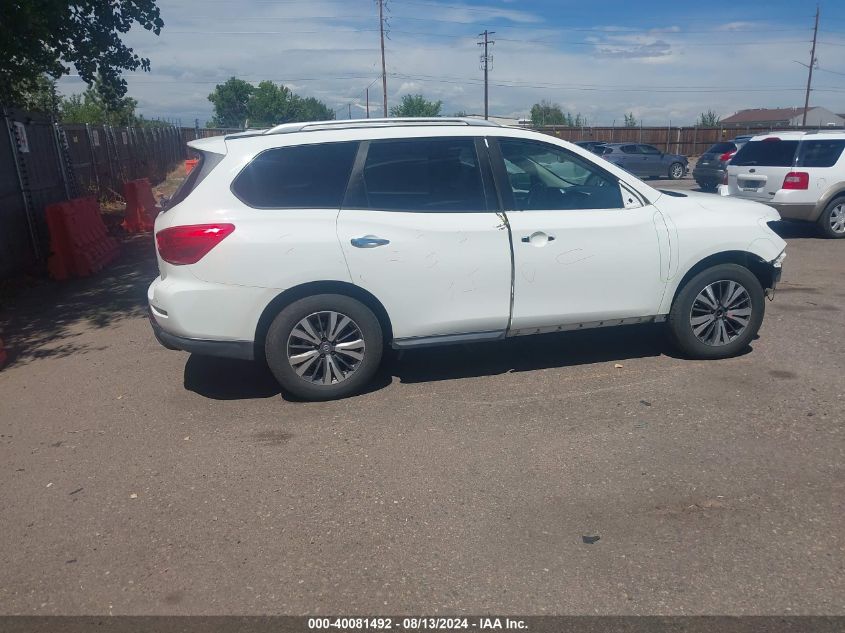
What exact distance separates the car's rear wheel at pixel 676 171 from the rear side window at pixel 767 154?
1674cm

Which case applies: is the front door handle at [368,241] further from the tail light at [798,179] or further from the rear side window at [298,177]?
the tail light at [798,179]

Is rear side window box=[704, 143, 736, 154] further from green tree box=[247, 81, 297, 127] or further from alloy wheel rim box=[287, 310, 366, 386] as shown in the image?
green tree box=[247, 81, 297, 127]

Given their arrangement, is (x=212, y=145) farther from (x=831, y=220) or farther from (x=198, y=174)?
(x=831, y=220)

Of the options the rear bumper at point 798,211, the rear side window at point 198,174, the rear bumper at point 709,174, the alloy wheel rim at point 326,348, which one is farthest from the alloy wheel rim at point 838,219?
the rear side window at point 198,174

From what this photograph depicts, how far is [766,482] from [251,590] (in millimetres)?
2784

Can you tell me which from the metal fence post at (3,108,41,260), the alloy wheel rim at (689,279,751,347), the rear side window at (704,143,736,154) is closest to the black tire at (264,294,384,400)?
the alloy wheel rim at (689,279,751,347)

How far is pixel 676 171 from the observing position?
28.4 meters

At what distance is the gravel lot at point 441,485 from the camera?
315cm

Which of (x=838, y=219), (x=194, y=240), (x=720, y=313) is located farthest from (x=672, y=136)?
(x=194, y=240)

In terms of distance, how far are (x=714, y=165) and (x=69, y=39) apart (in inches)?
664

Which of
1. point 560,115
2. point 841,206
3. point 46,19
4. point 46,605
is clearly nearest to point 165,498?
point 46,605

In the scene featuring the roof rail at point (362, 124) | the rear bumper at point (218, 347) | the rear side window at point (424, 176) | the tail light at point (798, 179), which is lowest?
the rear bumper at point (218, 347)

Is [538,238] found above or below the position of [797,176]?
above

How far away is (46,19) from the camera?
10281 millimetres
